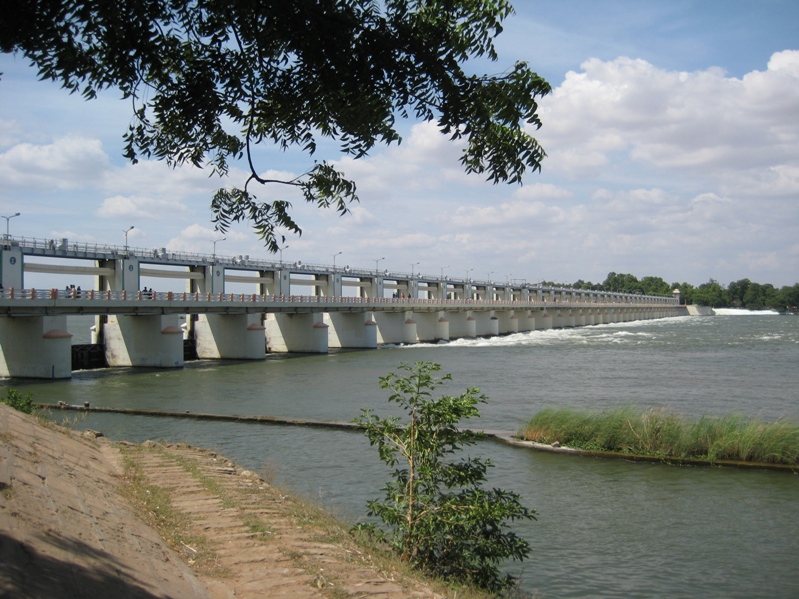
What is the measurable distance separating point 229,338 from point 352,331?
1961cm

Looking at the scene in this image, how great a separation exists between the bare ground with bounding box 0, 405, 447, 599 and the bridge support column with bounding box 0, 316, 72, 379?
1274 inches

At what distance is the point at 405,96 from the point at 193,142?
2.09m

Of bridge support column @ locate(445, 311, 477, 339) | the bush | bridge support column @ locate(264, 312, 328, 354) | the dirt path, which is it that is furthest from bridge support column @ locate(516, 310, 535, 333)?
the dirt path

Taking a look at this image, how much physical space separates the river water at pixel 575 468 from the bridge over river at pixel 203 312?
2956 millimetres

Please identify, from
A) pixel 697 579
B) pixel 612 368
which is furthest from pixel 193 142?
pixel 612 368

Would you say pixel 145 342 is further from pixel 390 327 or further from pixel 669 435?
pixel 669 435

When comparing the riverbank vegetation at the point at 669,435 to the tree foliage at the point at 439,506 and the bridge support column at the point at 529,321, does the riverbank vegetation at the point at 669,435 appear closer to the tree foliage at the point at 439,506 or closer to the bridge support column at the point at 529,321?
the tree foliage at the point at 439,506

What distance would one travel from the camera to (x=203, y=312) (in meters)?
56.4

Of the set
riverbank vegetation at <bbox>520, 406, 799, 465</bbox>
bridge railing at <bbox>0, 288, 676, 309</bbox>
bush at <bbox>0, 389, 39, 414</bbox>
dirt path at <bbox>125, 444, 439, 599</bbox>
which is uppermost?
bridge railing at <bbox>0, 288, 676, 309</bbox>

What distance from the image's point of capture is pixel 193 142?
21.5 feet

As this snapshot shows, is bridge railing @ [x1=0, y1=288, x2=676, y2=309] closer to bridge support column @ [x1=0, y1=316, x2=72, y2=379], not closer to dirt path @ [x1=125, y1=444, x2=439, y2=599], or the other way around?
bridge support column @ [x1=0, y1=316, x2=72, y2=379]

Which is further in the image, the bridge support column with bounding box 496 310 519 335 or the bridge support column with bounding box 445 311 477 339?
the bridge support column with bounding box 496 310 519 335

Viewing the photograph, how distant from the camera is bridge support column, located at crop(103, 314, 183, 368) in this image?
51875mm

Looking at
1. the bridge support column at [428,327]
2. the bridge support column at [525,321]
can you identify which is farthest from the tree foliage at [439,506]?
the bridge support column at [525,321]
